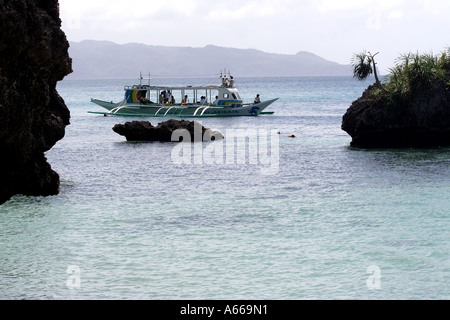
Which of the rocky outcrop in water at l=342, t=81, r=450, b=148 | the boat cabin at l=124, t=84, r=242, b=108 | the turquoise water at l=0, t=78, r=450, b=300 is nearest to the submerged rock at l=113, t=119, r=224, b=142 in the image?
the turquoise water at l=0, t=78, r=450, b=300

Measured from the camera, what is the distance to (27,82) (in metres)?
16.3

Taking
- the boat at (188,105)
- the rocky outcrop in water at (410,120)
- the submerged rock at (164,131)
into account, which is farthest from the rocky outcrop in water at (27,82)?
the boat at (188,105)

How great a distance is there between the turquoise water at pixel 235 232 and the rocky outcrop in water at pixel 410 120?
281 cm

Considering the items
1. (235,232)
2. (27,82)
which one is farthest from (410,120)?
(27,82)

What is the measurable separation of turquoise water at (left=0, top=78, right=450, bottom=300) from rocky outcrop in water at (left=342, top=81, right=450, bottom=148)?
281cm

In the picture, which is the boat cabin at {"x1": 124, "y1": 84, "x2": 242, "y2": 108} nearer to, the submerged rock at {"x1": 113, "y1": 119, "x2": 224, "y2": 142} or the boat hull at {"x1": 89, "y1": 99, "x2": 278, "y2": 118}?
the boat hull at {"x1": 89, "y1": 99, "x2": 278, "y2": 118}

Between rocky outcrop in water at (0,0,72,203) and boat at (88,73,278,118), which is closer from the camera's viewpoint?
rocky outcrop in water at (0,0,72,203)

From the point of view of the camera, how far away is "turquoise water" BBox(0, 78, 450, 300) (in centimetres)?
1177

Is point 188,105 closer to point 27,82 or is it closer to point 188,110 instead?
point 188,110

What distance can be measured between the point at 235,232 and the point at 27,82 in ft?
18.6

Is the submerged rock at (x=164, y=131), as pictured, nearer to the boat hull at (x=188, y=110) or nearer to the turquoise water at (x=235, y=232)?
the turquoise water at (x=235, y=232)
